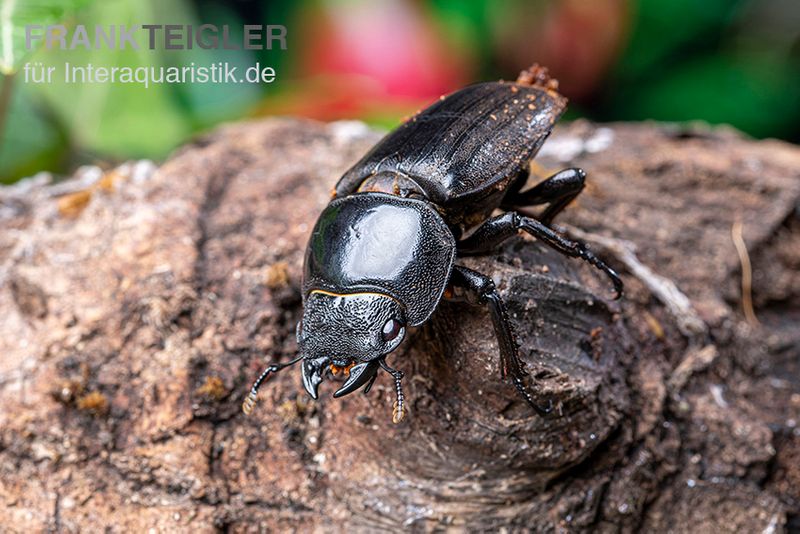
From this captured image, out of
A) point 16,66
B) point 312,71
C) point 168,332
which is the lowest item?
point 312,71

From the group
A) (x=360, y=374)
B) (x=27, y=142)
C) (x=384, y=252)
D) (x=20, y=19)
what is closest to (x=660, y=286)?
(x=384, y=252)

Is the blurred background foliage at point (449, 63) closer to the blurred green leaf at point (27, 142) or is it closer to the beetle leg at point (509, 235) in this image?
the blurred green leaf at point (27, 142)

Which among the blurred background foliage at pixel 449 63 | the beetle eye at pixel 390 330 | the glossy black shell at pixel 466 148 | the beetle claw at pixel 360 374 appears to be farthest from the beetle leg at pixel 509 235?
the blurred background foliage at pixel 449 63

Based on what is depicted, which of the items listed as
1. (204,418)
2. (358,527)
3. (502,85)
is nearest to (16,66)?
(204,418)

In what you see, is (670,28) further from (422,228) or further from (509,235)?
(422,228)

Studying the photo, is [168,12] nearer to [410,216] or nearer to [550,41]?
[550,41]

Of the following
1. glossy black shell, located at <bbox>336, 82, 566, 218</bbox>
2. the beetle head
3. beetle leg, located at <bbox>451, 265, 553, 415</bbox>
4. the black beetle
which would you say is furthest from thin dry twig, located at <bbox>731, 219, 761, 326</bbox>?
the beetle head

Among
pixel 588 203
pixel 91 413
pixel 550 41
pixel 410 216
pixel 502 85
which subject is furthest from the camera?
pixel 550 41
